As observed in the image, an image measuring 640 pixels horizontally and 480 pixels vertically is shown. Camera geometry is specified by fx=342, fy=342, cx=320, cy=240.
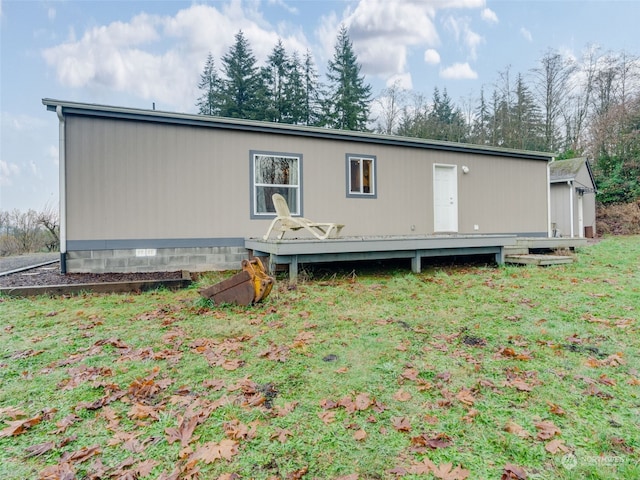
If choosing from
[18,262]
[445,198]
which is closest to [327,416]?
[445,198]

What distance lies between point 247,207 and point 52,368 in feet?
15.0

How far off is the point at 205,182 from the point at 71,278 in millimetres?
2630

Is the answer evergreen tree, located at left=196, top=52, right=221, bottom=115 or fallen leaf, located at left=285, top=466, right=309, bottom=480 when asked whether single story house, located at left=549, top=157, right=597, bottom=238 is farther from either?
evergreen tree, located at left=196, top=52, right=221, bottom=115

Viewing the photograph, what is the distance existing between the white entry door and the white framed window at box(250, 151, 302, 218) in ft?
12.0

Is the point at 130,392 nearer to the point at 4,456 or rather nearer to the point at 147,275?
the point at 4,456

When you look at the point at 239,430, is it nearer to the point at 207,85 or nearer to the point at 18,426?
the point at 18,426

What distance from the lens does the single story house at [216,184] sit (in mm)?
5727

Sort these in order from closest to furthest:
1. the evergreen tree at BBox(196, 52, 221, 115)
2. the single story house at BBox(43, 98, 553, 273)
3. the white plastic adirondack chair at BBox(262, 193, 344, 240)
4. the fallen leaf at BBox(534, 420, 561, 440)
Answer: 1. the fallen leaf at BBox(534, 420, 561, 440)
2. the white plastic adirondack chair at BBox(262, 193, 344, 240)
3. the single story house at BBox(43, 98, 553, 273)
4. the evergreen tree at BBox(196, 52, 221, 115)

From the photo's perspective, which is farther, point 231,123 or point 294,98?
point 294,98

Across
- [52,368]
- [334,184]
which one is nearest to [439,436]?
[52,368]

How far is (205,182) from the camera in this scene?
6.40 m

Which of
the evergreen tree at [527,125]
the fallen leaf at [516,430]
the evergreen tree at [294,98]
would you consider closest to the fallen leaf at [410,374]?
the fallen leaf at [516,430]

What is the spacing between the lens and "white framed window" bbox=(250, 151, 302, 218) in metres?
6.77

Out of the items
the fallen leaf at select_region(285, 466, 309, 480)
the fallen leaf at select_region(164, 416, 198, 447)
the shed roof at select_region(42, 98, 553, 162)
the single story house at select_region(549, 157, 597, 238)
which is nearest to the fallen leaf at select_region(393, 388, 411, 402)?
the fallen leaf at select_region(285, 466, 309, 480)
